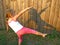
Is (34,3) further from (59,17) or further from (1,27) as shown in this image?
(1,27)

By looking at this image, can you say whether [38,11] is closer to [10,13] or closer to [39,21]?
[39,21]

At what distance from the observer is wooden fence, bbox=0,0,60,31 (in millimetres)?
6645

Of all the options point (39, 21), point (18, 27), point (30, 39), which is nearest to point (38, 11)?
point (39, 21)

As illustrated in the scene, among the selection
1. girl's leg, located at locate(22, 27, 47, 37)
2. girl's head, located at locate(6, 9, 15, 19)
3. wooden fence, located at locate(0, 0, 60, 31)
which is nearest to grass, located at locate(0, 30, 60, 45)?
girl's leg, located at locate(22, 27, 47, 37)

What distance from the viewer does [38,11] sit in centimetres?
672

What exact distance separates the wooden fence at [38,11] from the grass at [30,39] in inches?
13.3

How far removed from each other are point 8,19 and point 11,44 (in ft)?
2.95

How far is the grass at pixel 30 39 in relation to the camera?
664 cm

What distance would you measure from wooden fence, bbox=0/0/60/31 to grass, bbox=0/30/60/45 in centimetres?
34

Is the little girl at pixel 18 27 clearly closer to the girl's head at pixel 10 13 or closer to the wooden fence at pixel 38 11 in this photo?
the girl's head at pixel 10 13

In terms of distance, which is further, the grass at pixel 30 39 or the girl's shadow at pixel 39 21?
the girl's shadow at pixel 39 21

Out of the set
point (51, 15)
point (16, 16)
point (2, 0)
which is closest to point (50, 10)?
point (51, 15)

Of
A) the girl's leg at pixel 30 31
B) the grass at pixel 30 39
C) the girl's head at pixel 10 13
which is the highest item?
the girl's head at pixel 10 13

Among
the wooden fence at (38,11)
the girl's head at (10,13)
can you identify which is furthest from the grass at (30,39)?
the girl's head at (10,13)
